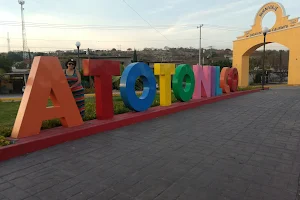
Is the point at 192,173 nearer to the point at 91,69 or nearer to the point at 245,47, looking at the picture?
the point at 91,69

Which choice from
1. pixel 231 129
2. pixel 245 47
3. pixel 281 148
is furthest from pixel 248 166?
pixel 245 47

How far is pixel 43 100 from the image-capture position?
4883 mm

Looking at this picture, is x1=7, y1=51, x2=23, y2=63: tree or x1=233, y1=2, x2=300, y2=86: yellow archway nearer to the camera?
x1=233, y1=2, x2=300, y2=86: yellow archway

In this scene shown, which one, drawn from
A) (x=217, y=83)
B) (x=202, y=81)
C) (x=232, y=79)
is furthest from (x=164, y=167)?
(x=232, y=79)

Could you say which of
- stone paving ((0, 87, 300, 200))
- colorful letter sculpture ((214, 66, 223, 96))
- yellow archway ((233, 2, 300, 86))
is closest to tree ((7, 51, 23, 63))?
yellow archway ((233, 2, 300, 86))

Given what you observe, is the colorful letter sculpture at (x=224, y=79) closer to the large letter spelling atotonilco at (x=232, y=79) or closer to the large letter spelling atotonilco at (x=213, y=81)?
the large letter spelling atotonilco at (x=232, y=79)

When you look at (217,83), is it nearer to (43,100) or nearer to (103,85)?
(103,85)

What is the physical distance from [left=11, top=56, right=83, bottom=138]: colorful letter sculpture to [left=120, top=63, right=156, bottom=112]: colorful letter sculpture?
1679 millimetres

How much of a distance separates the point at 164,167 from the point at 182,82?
5.92 meters

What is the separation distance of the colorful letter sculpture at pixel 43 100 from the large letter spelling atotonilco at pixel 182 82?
4.54 meters

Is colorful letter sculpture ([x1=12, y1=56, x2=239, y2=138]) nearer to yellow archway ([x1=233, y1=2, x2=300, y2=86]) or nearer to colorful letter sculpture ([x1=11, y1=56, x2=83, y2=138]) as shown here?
colorful letter sculpture ([x1=11, y1=56, x2=83, y2=138])

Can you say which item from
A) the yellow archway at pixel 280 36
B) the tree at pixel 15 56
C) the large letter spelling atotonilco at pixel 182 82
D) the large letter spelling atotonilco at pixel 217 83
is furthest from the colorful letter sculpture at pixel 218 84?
the tree at pixel 15 56

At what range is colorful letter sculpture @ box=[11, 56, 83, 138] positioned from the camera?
4.64m

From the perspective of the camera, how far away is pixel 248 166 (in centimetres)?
371
